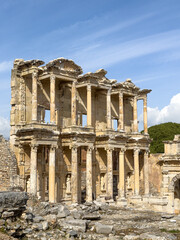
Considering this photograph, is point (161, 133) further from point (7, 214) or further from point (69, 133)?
point (7, 214)

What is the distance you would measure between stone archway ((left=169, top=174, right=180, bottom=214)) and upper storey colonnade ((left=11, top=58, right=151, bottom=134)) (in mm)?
5851

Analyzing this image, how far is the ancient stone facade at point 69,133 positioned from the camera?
2520 centimetres

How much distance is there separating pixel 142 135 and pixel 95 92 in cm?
580

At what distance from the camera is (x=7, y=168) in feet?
78.1

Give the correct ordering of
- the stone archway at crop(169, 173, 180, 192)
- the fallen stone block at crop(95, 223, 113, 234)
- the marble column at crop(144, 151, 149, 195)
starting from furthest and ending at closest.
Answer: the marble column at crop(144, 151, 149, 195) < the stone archway at crop(169, 173, 180, 192) < the fallen stone block at crop(95, 223, 113, 234)

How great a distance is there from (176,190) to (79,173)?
320 inches

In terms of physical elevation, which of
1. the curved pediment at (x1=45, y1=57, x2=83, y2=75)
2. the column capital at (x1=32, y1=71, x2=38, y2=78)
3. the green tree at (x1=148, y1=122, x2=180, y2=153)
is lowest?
the green tree at (x1=148, y1=122, x2=180, y2=153)

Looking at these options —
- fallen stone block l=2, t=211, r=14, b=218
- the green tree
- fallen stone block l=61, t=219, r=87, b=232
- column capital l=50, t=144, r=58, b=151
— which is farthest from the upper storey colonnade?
the green tree

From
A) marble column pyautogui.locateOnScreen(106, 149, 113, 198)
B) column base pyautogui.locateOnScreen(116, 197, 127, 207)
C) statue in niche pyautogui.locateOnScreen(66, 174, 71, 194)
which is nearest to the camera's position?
statue in niche pyautogui.locateOnScreen(66, 174, 71, 194)

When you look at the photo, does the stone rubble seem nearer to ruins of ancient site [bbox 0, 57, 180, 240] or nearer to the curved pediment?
ruins of ancient site [bbox 0, 57, 180, 240]

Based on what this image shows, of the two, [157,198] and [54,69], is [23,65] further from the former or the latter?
[157,198]

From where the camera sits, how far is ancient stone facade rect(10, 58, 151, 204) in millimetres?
25203

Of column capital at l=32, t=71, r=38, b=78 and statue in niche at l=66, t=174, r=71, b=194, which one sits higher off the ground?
column capital at l=32, t=71, r=38, b=78

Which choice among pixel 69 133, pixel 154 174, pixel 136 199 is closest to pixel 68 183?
pixel 69 133
